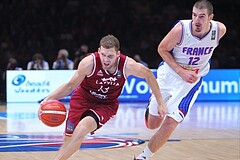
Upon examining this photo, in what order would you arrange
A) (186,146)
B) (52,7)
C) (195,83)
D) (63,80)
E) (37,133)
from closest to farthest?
(195,83), (186,146), (37,133), (63,80), (52,7)

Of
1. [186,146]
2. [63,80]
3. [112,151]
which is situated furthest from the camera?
[63,80]

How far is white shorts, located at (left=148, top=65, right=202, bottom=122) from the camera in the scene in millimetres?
7223

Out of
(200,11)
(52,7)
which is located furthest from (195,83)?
(52,7)

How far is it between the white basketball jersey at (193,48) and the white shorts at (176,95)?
0.20 meters

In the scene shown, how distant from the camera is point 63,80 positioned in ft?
54.4

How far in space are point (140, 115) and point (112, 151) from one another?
5307mm

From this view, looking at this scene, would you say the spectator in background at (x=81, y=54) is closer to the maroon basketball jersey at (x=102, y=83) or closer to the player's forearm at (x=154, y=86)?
the maroon basketball jersey at (x=102, y=83)

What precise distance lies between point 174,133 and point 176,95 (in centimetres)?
362

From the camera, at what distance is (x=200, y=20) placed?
22.9 ft

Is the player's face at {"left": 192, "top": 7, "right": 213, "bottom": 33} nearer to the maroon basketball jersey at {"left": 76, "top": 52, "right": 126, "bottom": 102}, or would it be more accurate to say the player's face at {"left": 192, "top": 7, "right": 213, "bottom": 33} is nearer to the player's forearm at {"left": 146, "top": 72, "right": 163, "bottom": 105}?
the player's forearm at {"left": 146, "top": 72, "right": 163, "bottom": 105}

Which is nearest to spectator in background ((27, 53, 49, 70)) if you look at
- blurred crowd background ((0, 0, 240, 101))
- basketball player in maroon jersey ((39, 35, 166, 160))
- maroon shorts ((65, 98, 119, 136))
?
blurred crowd background ((0, 0, 240, 101))

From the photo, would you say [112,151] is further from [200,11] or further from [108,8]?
[108,8]

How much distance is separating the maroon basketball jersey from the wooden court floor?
4.49 feet

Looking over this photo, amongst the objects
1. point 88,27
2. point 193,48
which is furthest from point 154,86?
point 88,27
